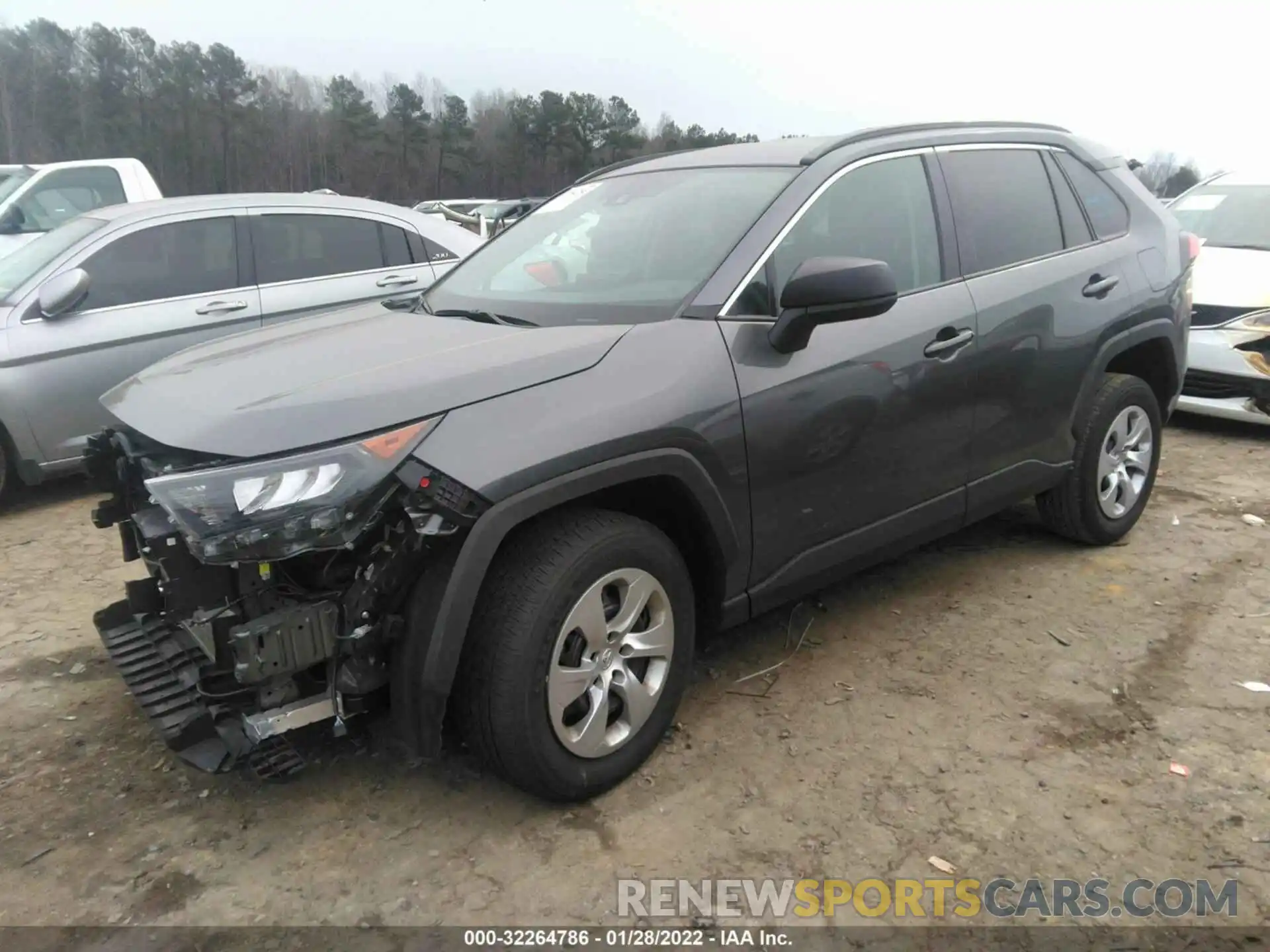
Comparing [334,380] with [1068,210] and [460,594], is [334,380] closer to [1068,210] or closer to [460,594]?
[460,594]

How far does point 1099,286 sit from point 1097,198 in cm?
50

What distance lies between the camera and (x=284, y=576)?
7.63 ft

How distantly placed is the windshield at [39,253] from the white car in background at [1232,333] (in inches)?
262

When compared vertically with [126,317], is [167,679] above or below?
below

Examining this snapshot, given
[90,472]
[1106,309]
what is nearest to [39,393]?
[90,472]

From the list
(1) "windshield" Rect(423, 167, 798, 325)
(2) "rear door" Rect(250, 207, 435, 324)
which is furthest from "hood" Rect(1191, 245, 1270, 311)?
(2) "rear door" Rect(250, 207, 435, 324)

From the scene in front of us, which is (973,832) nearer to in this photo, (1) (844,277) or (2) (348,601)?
(1) (844,277)

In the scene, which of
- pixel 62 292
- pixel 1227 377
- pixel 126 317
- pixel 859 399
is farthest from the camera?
pixel 1227 377

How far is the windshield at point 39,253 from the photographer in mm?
5113

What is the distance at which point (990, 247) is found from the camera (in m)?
3.51

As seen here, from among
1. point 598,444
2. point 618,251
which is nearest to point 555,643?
point 598,444

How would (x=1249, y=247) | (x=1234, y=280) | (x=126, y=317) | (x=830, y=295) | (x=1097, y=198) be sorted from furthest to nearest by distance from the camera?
(x=1249, y=247)
(x=1234, y=280)
(x=126, y=317)
(x=1097, y=198)
(x=830, y=295)

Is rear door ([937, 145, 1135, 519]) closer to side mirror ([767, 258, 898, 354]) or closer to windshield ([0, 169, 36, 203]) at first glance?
side mirror ([767, 258, 898, 354])

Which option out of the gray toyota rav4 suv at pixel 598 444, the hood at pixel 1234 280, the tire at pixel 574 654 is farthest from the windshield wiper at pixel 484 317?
the hood at pixel 1234 280
